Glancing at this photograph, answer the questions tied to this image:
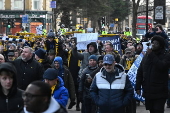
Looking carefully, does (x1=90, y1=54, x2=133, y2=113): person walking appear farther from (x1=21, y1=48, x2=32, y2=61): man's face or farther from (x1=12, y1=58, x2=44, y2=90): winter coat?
(x1=21, y1=48, x2=32, y2=61): man's face

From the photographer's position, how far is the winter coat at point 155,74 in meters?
8.71

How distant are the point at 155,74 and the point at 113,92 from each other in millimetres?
1490

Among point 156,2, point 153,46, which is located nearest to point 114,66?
point 153,46

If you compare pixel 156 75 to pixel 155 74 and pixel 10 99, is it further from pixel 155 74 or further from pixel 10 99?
pixel 10 99

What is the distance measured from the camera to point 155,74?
28.7 feet

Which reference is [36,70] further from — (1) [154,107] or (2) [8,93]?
(2) [8,93]

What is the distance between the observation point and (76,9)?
68875 mm

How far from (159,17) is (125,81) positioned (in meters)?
14.8

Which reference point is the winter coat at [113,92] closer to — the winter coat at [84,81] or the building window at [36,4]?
the winter coat at [84,81]

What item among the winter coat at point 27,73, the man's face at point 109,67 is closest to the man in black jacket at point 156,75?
the man's face at point 109,67

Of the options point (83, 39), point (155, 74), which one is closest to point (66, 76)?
point (155, 74)

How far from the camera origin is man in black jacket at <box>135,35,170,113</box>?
8.71 m

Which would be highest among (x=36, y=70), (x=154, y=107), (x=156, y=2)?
(x=156, y=2)

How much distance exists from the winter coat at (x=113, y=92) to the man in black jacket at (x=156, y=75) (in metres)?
1.20
